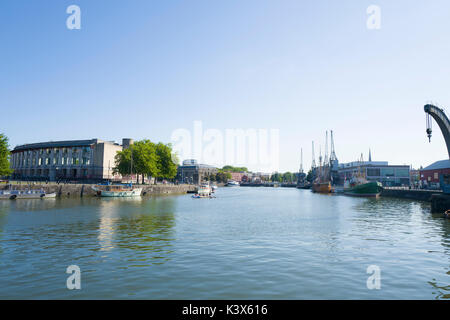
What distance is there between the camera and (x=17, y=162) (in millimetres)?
145375

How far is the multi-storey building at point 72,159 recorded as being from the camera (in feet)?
401

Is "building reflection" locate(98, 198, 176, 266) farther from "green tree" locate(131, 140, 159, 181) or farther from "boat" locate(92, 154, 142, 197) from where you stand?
"green tree" locate(131, 140, 159, 181)

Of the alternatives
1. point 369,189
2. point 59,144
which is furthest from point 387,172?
point 59,144

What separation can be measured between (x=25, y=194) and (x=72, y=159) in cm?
6626

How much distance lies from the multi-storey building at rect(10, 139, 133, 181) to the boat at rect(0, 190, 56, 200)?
5024 cm

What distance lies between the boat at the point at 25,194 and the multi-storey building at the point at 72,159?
5024 cm

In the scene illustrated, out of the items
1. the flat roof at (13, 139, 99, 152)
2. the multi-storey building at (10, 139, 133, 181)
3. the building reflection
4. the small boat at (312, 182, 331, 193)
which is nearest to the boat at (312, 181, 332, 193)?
the small boat at (312, 182, 331, 193)

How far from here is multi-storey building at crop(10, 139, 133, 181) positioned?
12238 cm

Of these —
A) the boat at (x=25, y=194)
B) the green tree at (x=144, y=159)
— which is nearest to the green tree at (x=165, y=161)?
the green tree at (x=144, y=159)

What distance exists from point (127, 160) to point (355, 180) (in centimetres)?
8203

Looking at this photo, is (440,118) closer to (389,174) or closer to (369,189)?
(369,189)

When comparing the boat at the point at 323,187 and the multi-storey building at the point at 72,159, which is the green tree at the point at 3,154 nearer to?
the multi-storey building at the point at 72,159

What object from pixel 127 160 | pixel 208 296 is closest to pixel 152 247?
pixel 208 296
